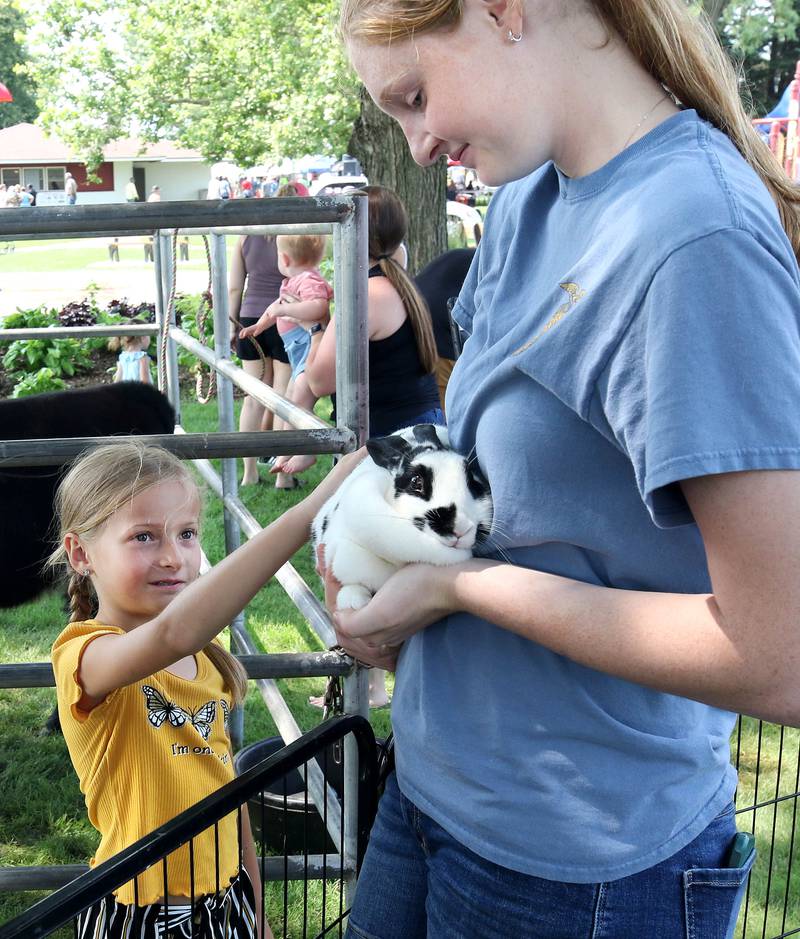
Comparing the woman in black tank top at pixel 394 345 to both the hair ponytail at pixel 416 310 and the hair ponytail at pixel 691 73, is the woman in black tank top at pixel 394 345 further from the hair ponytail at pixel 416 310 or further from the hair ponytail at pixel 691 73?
the hair ponytail at pixel 691 73

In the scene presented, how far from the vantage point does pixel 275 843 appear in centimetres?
296

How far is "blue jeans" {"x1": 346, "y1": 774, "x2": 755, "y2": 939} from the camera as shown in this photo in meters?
1.09

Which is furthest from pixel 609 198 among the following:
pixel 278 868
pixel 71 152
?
pixel 71 152

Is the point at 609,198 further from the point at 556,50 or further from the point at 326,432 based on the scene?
the point at 326,432

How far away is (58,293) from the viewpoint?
16.2 m

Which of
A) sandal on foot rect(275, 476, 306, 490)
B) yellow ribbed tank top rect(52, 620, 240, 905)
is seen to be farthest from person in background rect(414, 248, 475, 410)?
yellow ribbed tank top rect(52, 620, 240, 905)

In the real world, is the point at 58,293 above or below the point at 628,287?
below

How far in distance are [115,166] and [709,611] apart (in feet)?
173

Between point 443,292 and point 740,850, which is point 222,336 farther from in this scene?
point 740,850

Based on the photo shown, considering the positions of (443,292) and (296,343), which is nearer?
(443,292)

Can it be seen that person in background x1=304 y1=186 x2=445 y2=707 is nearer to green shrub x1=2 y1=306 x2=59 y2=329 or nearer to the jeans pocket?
the jeans pocket

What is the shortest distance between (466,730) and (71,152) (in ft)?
82.1

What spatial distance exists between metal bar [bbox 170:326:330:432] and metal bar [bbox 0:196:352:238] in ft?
1.22

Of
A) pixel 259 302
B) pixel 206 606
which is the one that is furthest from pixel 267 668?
pixel 259 302
